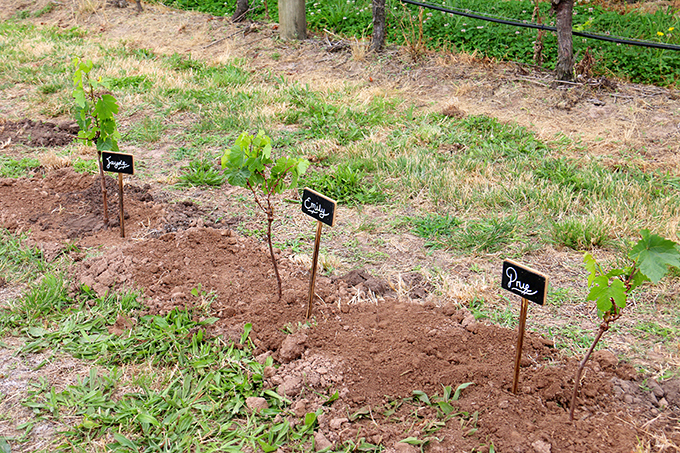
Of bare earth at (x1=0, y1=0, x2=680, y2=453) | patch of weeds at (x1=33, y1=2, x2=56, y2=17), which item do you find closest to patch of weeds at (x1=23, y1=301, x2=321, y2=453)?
A: bare earth at (x1=0, y1=0, x2=680, y2=453)

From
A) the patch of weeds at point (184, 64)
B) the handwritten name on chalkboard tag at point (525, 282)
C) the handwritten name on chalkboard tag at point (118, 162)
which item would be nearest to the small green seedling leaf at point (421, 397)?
the handwritten name on chalkboard tag at point (525, 282)

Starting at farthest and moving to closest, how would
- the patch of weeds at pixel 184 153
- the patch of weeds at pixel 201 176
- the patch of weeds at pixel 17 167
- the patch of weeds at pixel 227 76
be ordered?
1. the patch of weeds at pixel 227 76
2. the patch of weeds at pixel 184 153
3. the patch of weeds at pixel 17 167
4. the patch of weeds at pixel 201 176

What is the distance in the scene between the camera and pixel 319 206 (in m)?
2.96

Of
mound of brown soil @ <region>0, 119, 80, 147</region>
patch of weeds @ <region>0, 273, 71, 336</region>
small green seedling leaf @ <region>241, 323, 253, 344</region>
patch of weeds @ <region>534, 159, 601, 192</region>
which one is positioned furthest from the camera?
mound of brown soil @ <region>0, 119, 80, 147</region>

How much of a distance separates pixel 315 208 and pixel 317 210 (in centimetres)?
2

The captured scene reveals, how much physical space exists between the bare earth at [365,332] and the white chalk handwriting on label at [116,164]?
0.52 m

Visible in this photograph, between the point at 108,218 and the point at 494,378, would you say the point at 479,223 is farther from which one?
the point at 108,218

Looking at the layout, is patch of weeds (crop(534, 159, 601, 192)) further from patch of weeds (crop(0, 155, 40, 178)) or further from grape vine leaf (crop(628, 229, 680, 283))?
patch of weeds (crop(0, 155, 40, 178))

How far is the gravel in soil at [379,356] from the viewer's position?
95.6 inches

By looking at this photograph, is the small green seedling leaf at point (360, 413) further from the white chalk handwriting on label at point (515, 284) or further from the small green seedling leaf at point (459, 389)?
the white chalk handwriting on label at point (515, 284)

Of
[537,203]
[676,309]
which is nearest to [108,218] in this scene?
[537,203]

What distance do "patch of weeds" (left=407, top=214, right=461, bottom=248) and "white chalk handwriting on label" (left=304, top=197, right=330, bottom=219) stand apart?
1231 millimetres

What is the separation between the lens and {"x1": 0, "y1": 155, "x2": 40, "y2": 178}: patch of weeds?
196 inches

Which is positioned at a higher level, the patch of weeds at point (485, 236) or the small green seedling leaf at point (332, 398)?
the patch of weeds at point (485, 236)
